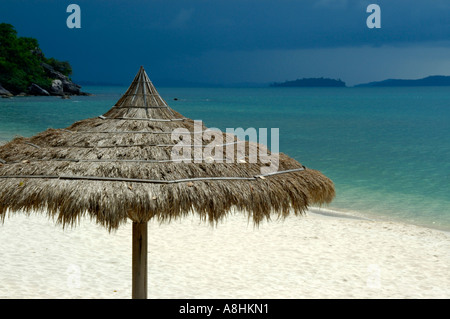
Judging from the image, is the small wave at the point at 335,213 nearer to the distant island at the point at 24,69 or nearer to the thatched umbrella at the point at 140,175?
the thatched umbrella at the point at 140,175

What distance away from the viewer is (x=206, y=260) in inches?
267

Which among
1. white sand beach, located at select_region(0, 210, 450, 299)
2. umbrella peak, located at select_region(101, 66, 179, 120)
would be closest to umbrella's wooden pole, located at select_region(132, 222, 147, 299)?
umbrella peak, located at select_region(101, 66, 179, 120)

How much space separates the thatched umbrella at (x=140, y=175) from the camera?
306cm

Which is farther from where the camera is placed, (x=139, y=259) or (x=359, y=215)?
(x=359, y=215)

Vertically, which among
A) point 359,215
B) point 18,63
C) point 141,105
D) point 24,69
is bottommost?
point 359,215

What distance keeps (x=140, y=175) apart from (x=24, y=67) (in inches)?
2596

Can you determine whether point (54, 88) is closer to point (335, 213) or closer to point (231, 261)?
point (335, 213)

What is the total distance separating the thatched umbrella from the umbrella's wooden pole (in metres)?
0.01

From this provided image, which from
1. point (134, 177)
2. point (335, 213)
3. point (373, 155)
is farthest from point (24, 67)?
point (134, 177)

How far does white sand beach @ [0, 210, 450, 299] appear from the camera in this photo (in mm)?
5770

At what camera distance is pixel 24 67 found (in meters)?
63.7

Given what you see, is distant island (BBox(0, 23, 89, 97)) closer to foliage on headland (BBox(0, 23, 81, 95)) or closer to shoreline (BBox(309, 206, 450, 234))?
foliage on headland (BBox(0, 23, 81, 95))

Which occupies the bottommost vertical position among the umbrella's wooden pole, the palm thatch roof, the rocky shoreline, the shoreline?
the shoreline
